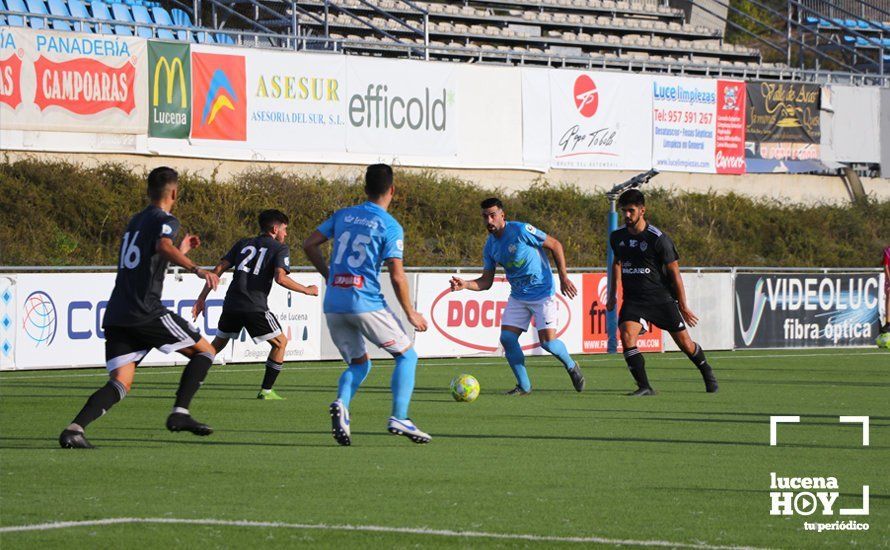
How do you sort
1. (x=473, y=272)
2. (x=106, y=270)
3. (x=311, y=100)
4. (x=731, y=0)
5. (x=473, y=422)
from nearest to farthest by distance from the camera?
1. (x=473, y=422)
2. (x=106, y=270)
3. (x=473, y=272)
4. (x=311, y=100)
5. (x=731, y=0)

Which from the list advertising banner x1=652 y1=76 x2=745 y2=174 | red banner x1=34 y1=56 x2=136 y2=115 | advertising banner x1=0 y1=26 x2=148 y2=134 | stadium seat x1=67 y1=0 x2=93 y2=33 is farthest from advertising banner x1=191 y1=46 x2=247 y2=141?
advertising banner x1=652 y1=76 x2=745 y2=174

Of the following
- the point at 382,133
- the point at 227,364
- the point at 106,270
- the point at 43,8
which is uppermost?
the point at 43,8

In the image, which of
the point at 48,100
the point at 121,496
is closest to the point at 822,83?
the point at 48,100

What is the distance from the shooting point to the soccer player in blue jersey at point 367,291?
35.0ft

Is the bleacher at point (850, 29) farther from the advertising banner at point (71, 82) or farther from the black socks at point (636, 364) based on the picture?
the black socks at point (636, 364)

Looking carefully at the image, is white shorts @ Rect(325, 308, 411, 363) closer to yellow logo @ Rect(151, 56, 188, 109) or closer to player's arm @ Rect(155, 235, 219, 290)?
player's arm @ Rect(155, 235, 219, 290)

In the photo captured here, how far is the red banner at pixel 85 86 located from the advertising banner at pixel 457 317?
9.23 m

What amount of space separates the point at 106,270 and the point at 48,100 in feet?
28.6

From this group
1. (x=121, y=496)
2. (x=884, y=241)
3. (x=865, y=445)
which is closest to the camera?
(x=121, y=496)

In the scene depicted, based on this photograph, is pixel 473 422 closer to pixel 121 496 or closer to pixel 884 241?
pixel 121 496

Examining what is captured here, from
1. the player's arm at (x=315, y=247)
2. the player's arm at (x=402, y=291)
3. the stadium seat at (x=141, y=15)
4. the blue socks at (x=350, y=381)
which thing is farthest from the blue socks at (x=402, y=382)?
the stadium seat at (x=141, y=15)

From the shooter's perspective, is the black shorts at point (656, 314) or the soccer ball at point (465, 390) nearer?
the soccer ball at point (465, 390)

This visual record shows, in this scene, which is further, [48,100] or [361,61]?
[361,61]

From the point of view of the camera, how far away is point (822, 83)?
42094 mm
